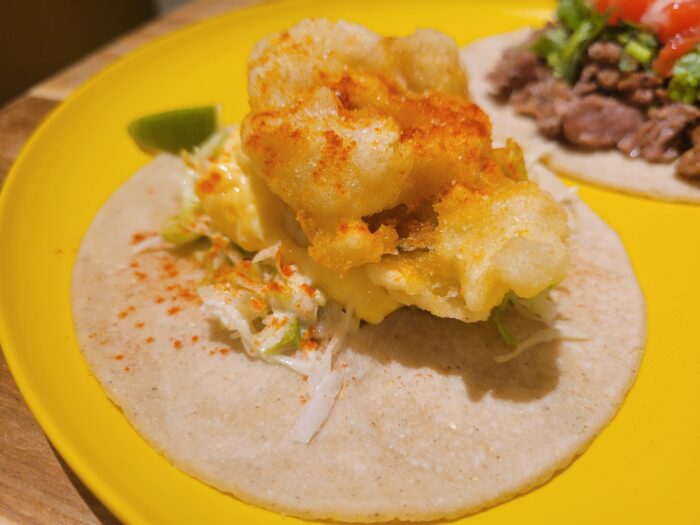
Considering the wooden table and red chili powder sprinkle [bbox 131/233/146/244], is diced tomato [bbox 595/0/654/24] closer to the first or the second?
red chili powder sprinkle [bbox 131/233/146/244]

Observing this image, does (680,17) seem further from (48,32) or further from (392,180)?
(48,32)

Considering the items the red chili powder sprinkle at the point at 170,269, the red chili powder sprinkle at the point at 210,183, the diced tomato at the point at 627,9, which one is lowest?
the red chili powder sprinkle at the point at 170,269

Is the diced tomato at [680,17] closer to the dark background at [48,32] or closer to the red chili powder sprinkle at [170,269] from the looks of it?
the red chili powder sprinkle at [170,269]

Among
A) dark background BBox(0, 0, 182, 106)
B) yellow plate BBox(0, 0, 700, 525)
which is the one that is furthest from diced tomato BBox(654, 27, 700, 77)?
Result: dark background BBox(0, 0, 182, 106)

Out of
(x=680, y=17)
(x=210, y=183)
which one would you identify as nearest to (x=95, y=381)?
(x=210, y=183)

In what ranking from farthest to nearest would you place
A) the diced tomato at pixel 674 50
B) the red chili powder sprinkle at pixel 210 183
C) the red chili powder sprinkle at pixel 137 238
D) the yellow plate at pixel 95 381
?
the diced tomato at pixel 674 50 < the red chili powder sprinkle at pixel 137 238 < the red chili powder sprinkle at pixel 210 183 < the yellow plate at pixel 95 381

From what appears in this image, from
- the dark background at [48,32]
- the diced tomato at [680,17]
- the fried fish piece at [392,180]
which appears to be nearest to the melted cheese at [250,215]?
the fried fish piece at [392,180]

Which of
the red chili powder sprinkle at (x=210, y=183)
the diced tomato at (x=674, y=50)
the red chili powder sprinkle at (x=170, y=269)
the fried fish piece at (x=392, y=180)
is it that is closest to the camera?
the fried fish piece at (x=392, y=180)
